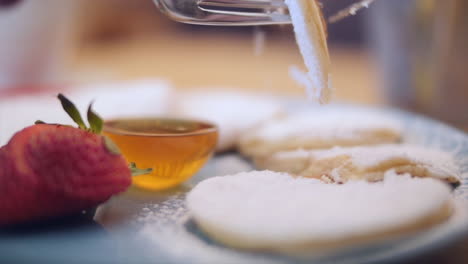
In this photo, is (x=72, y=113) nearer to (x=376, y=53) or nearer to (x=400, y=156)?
(x=400, y=156)

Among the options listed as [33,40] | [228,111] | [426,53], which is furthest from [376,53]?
[33,40]

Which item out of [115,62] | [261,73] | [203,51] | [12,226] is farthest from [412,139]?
[203,51]

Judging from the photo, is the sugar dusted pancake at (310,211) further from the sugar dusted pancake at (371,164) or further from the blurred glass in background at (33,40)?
the blurred glass in background at (33,40)

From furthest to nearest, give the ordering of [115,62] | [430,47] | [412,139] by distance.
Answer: [115,62] → [430,47] → [412,139]

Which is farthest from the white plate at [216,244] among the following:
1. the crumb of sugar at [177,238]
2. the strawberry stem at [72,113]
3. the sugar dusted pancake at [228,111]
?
the sugar dusted pancake at [228,111]

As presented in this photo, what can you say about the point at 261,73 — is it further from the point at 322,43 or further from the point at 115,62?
the point at 322,43

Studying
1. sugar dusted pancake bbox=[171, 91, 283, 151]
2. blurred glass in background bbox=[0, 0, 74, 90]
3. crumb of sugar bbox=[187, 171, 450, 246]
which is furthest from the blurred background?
crumb of sugar bbox=[187, 171, 450, 246]
